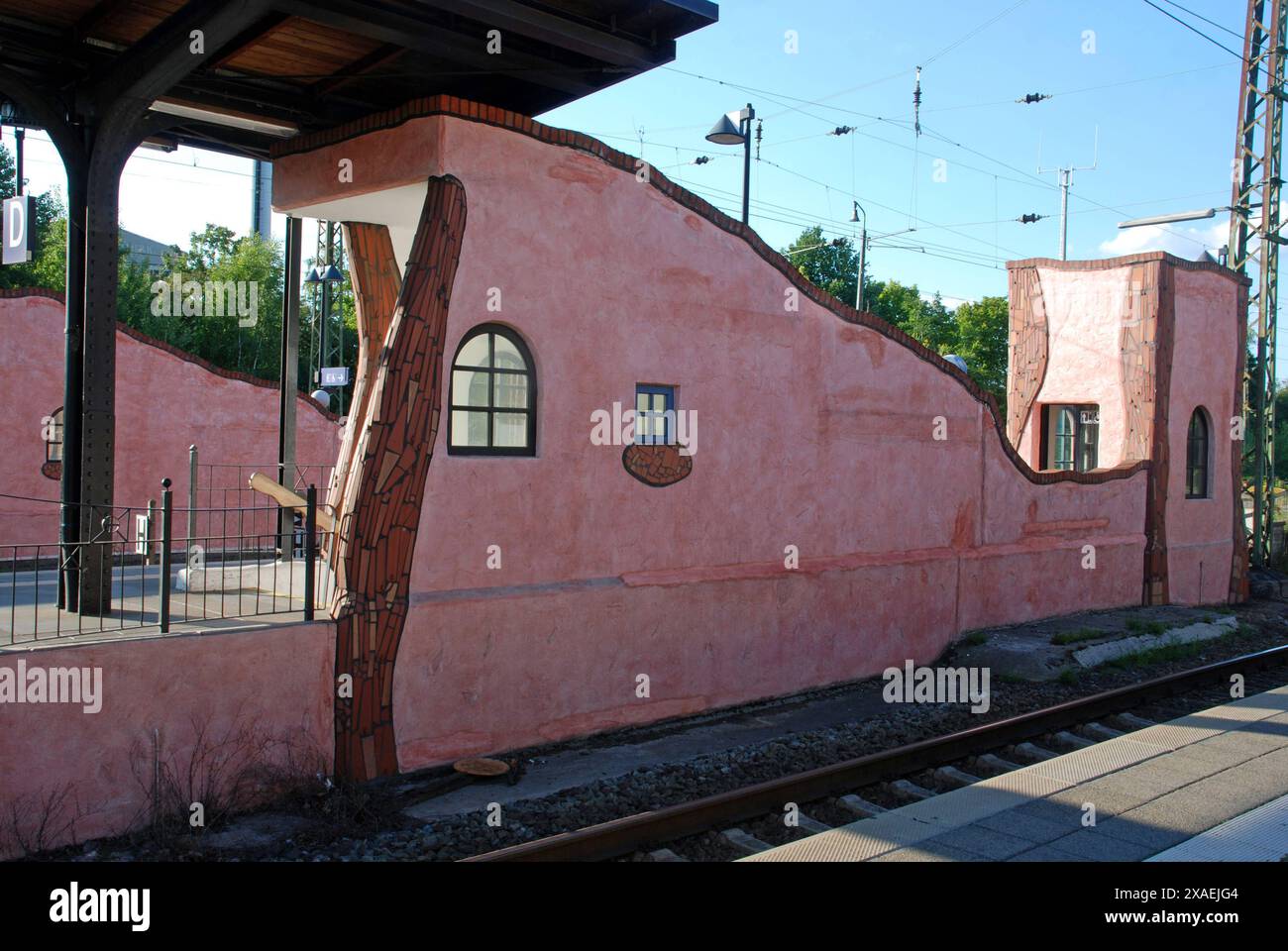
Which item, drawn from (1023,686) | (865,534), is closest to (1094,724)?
(1023,686)

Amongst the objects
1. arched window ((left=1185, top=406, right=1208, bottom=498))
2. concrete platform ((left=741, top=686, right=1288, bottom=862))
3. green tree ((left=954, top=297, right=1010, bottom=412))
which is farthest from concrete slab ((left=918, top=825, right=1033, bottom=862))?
green tree ((left=954, top=297, right=1010, bottom=412))

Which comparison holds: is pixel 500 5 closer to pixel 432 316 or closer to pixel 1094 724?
pixel 432 316

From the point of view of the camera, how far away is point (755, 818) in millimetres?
7262

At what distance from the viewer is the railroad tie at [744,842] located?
672 centimetres

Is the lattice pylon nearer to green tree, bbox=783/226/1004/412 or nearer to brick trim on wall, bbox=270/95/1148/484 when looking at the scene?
brick trim on wall, bbox=270/95/1148/484

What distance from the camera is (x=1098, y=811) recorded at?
22.1 ft

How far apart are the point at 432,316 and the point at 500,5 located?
2.44 m

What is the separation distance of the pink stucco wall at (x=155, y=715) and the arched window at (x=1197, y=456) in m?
16.2

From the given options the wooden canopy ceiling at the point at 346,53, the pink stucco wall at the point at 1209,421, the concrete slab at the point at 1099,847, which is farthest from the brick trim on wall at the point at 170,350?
the pink stucco wall at the point at 1209,421

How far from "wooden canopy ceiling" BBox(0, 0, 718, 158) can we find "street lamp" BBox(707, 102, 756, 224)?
15.5ft

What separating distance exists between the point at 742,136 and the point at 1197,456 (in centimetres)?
1024

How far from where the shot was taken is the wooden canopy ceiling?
8.00 metres

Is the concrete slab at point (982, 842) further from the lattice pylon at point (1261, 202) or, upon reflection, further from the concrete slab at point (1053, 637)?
the lattice pylon at point (1261, 202)

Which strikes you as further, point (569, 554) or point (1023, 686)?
point (1023, 686)
